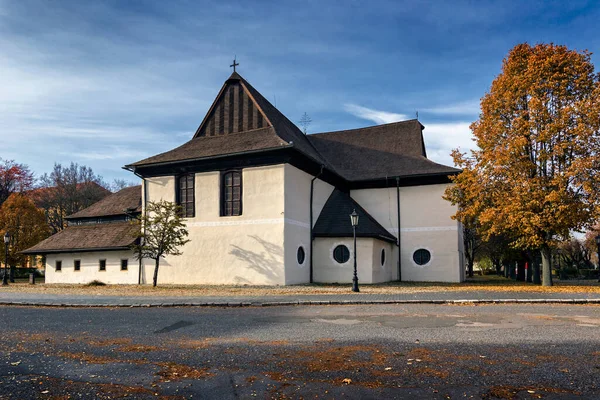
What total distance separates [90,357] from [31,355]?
1.11m

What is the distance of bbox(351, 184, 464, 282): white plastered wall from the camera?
30.5 m

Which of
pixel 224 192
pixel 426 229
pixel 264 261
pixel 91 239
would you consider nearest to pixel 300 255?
pixel 264 261

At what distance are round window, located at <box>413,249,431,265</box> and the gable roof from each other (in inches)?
357

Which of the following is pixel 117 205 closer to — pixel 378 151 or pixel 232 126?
pixel 232 126

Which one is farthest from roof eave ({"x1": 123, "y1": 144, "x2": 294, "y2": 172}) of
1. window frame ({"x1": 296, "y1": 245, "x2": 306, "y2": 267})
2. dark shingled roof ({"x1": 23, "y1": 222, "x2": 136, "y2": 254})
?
window frame ({"x1": 296, "y1": 245, "x2": 306, "y2": 267})

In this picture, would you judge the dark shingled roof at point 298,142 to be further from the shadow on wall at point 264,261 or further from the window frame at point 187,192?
the shadow on wall at point 264,261

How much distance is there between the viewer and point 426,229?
31141 millimetres

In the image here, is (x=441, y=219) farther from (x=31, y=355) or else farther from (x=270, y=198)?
(x=31, y=355)

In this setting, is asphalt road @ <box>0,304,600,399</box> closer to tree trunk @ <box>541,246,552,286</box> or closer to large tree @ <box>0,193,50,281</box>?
tree trunk @ <box>541,246,552,286</box>

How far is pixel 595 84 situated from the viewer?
72.3 ft

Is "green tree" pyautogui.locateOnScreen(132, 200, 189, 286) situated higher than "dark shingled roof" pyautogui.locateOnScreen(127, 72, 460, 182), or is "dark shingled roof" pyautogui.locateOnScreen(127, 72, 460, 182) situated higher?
"dark shingled roof" pyautogui.locateOnScreen(127, 72, 460, 182)

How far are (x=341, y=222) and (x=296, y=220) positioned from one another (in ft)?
10.7

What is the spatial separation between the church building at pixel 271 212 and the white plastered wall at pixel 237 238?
55 mm

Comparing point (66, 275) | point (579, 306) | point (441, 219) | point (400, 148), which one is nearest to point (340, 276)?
point (441, 219)
